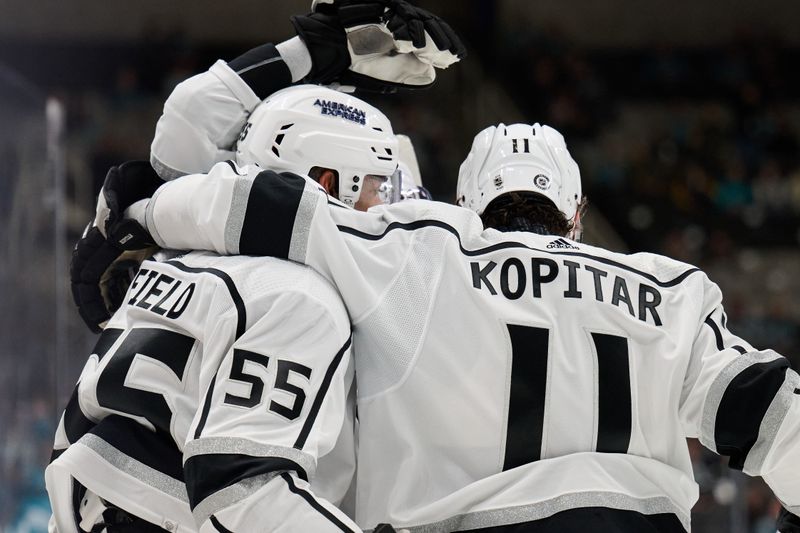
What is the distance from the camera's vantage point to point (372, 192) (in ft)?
7.48

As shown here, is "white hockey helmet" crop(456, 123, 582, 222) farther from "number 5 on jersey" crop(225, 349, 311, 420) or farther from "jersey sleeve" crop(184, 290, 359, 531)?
"number 5 on jersey" crop(225, 349, 311, 420)

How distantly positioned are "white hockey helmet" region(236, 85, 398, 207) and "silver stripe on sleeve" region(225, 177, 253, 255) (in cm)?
39

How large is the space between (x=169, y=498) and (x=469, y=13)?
8267mm

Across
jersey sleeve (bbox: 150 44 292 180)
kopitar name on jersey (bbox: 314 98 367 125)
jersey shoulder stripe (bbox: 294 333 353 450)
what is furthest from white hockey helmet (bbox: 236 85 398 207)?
jersey shoulder stripe (bbox: 294 333 353 450)

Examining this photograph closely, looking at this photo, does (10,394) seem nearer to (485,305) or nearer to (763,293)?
(485,305)

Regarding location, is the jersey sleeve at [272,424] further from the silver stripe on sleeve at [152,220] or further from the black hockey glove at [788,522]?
the black hockey glove at [788,522]

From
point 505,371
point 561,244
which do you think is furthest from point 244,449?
point 561,244

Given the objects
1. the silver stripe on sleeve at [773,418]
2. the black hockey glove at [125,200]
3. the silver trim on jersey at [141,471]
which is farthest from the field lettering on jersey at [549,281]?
the black hockey glove at [125,200]

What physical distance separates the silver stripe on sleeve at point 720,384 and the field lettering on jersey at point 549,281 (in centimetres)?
14

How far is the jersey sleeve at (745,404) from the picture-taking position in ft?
6.30

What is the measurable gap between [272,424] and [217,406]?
3.4 inches

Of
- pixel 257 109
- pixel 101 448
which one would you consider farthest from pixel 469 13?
pixel 101 448

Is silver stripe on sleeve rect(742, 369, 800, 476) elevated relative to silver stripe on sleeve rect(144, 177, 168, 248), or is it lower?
lower

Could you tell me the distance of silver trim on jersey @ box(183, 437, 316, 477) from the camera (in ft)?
5.10
